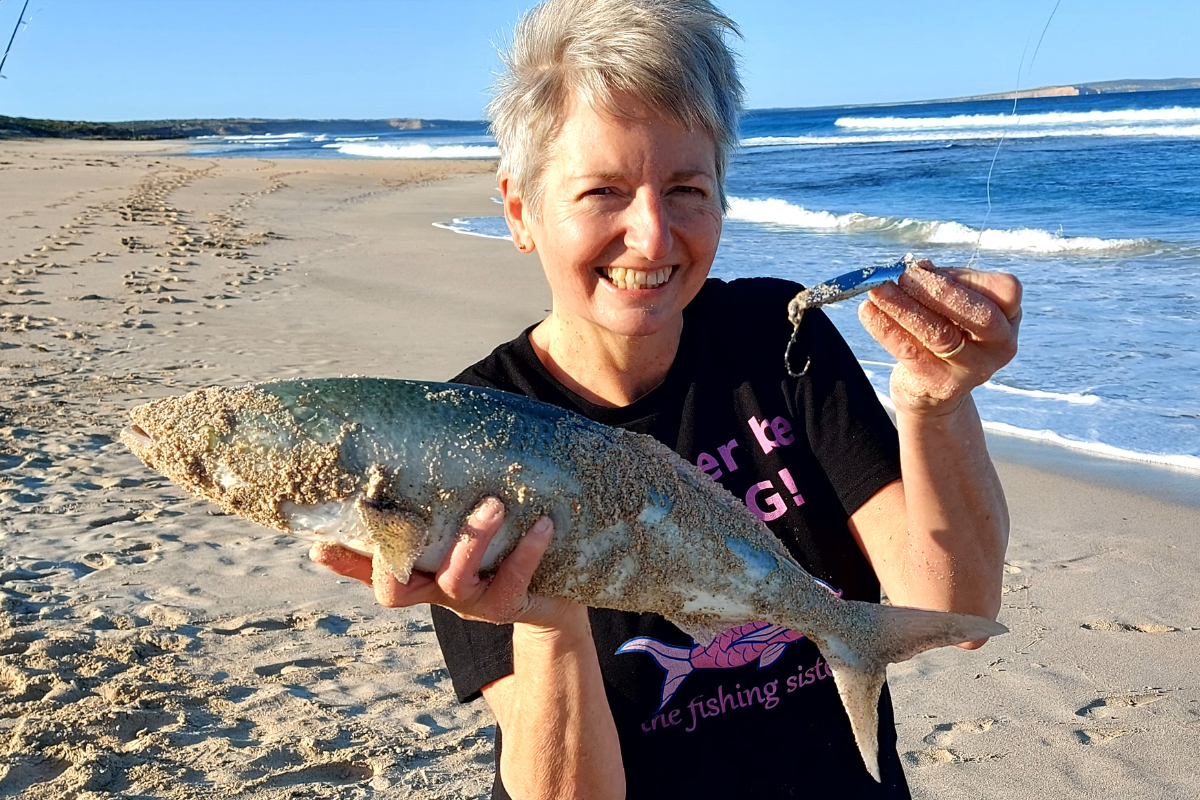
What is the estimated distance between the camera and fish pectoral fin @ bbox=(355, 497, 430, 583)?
2195 millimetres

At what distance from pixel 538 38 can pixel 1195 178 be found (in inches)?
1104

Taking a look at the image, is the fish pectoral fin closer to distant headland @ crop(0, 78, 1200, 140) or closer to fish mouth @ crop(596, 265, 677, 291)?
fish mouth @ crop(596, 265, 677, 291)

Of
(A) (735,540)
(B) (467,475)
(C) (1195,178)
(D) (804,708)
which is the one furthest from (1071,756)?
(C) (1195,178)

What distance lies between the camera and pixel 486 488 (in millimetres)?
2299

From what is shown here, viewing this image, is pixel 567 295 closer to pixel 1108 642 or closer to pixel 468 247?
pixel 1108 642

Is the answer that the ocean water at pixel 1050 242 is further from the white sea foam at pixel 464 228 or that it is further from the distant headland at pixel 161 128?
the distant headland at pixel 161 128

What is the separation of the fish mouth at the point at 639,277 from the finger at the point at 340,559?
98 centimetres

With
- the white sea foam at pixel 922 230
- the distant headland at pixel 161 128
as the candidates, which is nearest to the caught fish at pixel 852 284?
the white sea foam at pixel 922 230

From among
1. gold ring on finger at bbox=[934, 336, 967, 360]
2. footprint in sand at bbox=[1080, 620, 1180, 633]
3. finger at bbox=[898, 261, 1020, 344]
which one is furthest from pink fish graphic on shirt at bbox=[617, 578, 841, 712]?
footprint in sand at bbox=[1080, 620, 1180, 633]

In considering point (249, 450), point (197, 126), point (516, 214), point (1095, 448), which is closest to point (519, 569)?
point (249, 450)

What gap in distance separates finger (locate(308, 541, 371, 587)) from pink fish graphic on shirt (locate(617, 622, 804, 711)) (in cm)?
81

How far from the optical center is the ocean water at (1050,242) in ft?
28.6

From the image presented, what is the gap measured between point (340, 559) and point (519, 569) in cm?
42

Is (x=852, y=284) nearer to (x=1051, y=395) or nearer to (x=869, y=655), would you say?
(x=869, y=655)
